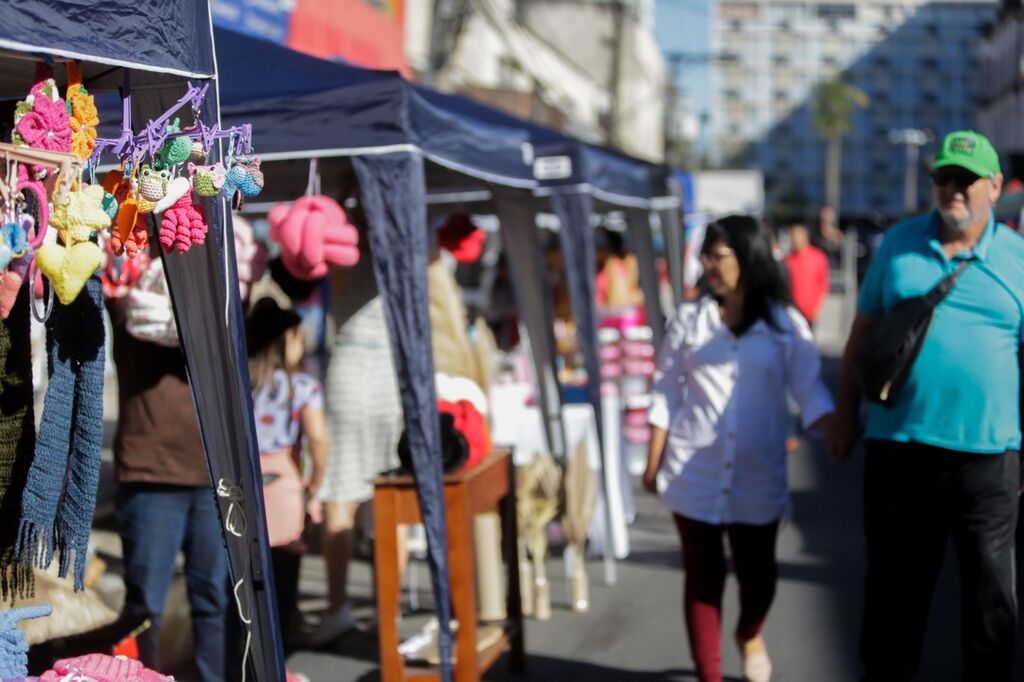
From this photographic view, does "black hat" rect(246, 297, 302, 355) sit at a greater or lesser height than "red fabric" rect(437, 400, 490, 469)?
greater

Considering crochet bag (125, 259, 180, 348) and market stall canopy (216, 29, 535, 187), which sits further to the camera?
market stall canopy (216, 29, 535, 187)

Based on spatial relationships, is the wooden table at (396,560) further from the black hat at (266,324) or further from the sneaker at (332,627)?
the sneaker at (332,627)

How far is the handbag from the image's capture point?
423 centimetres

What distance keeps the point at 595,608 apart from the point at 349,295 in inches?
83.2

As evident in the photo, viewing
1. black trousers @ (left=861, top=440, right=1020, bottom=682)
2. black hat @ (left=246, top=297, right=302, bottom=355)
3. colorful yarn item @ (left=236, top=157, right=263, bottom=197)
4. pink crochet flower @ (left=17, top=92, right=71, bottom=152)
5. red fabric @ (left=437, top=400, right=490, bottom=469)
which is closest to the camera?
pink crochet flower @ (left=17, top=92, right=71, bottom=152)

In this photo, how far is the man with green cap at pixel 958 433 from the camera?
13.9 ft

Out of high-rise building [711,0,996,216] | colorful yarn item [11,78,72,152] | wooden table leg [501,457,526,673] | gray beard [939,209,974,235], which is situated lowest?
wooden table leg [501,457,526,673]

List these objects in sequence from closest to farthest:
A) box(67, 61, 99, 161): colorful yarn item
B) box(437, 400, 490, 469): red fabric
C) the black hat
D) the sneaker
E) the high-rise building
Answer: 1. box(67, 61, 99, 161): colorful yarn item
2. the black hat
3. box(437, 400, 490, 469): red fabric
4. the sneaker
5. the high-rise building

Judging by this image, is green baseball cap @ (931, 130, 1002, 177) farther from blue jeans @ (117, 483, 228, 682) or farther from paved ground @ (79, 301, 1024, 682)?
blue jeans @ (117, 483, 228, 682)

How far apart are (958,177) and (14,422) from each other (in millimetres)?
2984

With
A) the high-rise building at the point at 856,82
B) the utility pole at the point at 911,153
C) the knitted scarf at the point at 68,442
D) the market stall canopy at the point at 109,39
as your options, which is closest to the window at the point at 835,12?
the high-rise building at the point at 856,82

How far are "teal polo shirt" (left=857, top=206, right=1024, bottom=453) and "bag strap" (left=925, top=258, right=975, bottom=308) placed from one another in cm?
2

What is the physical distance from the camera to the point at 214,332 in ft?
10.7

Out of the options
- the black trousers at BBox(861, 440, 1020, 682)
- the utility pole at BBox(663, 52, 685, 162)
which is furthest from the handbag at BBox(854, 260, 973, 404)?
the utility pole at BBox(663, 52, 685, 162)
